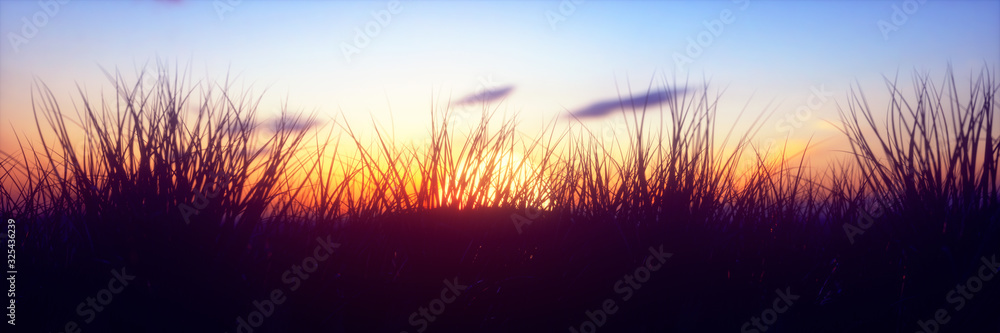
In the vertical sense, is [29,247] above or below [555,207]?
above

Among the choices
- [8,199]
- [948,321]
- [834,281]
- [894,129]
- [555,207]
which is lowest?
[948,321]

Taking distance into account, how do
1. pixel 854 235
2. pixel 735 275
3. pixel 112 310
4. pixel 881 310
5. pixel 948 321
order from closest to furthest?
pixel 112 310 → pixel 948 321 → pixel 881 310 → pixel 735 275 → pixel 854 235

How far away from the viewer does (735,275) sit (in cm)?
278

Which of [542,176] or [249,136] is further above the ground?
[249,136]

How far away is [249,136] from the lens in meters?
2.51

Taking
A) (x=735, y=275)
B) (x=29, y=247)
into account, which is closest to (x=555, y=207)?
(x=735, y=275)

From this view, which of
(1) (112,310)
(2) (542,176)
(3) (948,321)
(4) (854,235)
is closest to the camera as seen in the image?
(1) (112,310)

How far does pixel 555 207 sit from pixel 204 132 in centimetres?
155

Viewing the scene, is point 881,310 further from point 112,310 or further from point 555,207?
point 112,310

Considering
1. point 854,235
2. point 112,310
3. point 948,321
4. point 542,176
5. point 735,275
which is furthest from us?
point 542,176

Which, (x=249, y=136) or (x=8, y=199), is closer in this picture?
(x=249, y=136)

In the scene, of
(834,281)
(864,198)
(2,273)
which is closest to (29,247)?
(2,273)

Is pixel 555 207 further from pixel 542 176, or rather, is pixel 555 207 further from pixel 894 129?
pixel 894 129

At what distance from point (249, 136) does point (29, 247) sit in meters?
1.06
